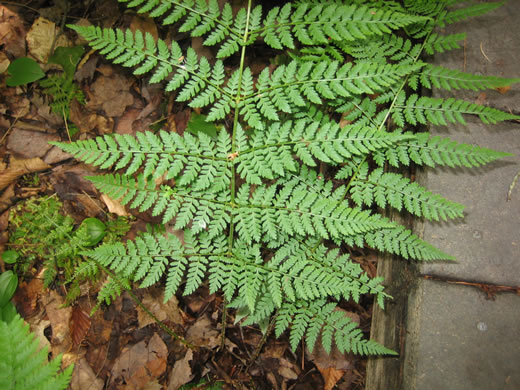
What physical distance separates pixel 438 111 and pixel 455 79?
255mm

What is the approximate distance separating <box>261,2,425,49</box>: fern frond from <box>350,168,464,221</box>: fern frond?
1.03 m

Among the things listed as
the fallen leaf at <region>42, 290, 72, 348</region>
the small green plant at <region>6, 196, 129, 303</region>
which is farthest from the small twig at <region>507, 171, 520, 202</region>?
the fallen leaf at <region>42, 290, 72, 348</region>

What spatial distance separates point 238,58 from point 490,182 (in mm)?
2546

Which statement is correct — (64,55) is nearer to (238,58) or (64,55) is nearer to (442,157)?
(238,58)

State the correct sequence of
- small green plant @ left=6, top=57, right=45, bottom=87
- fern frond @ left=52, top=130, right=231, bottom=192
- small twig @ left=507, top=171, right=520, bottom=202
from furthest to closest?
small green plant @ left=6, top=57, right=45, bottom=87 < small twig @ left=507, top=171, right=520, bottom=202 < fern frond @ left=52, top=130, right=231, bottom=192

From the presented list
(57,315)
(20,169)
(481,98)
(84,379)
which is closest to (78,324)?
(57,315)

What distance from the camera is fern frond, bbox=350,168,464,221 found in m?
2.50

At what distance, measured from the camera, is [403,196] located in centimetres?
267

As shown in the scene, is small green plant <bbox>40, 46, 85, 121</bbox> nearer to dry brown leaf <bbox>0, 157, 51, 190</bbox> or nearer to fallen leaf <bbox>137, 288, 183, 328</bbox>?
dry brown leaf <bbox>0, 157, 51, 190</bbox>

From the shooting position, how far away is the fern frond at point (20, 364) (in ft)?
4.99

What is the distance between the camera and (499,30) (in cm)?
302

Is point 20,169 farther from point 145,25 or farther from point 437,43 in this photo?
point 437,43

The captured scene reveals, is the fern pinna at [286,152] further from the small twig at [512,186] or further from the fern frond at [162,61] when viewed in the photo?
the small twig at [512,186]

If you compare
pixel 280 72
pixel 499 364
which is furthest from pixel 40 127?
pixel 499 364
